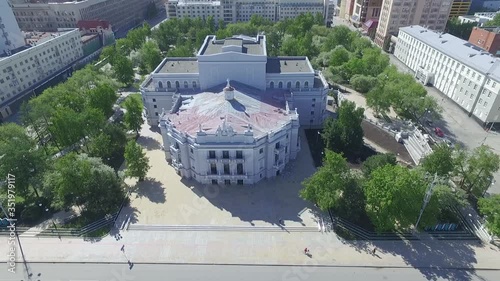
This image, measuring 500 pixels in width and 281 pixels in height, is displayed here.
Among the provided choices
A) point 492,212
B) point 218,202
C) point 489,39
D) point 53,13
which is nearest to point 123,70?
point 218,202

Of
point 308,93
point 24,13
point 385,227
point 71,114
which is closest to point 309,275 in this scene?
point 385,227

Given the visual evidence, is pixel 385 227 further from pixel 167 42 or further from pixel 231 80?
pixel 167 42

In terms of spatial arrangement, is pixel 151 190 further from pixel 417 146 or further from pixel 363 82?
pixel 363 82

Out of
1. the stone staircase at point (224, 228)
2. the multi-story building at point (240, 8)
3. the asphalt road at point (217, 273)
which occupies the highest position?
the multi-story building at point (240, 8)

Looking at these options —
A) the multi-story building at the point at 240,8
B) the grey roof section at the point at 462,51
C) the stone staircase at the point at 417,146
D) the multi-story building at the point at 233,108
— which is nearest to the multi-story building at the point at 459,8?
the multi-story building at the point at 240,8

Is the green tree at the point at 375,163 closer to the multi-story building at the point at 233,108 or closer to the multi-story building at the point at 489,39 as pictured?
the multi-story building at the point at 233,108

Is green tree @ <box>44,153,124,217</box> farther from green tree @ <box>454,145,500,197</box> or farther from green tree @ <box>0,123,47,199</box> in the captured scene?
green tree @ <box>454,145,500,197</box>

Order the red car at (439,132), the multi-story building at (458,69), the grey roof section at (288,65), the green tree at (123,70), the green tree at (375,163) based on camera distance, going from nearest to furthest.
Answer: the green tree at (375,163), the red car at (439,132), the multi-story building at (458,69), the grey roof section at (288,65), the green tree at (123,70)
